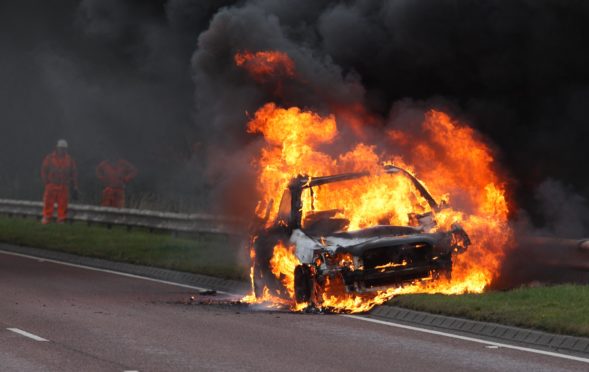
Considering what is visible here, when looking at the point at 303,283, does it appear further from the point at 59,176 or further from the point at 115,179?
the point at 115,179

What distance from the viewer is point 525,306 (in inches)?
A: 582

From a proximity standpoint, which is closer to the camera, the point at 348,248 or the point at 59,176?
the point at 348,248

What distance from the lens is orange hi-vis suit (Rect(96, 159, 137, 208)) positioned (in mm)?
37500

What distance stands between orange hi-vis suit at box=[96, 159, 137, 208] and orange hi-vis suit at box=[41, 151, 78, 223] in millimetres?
1846

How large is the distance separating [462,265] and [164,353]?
233 inches

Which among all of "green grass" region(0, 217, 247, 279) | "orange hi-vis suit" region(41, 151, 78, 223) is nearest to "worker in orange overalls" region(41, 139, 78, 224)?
"orange hi-vis suit" region(41, 151, 78, 223)

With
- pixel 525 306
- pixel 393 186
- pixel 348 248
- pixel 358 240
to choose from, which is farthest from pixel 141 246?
pixel 525 306

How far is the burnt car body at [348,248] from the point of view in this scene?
1591 centimetres

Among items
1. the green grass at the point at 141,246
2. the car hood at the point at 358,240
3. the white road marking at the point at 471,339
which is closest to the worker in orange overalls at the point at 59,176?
the green grass at the point at 141,246

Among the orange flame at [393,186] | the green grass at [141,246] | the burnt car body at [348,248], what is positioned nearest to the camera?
the burnt car body at [348,248]

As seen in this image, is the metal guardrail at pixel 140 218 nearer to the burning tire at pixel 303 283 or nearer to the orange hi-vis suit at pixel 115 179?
the orange hi-vis suit at pixel 115 179

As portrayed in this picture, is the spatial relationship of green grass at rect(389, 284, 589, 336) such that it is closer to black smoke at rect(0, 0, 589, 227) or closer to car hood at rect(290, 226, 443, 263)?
car hood at rect(290, 226, 443, 263)

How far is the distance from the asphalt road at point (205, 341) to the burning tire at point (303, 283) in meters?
0.37

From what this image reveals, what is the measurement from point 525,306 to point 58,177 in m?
22.5
